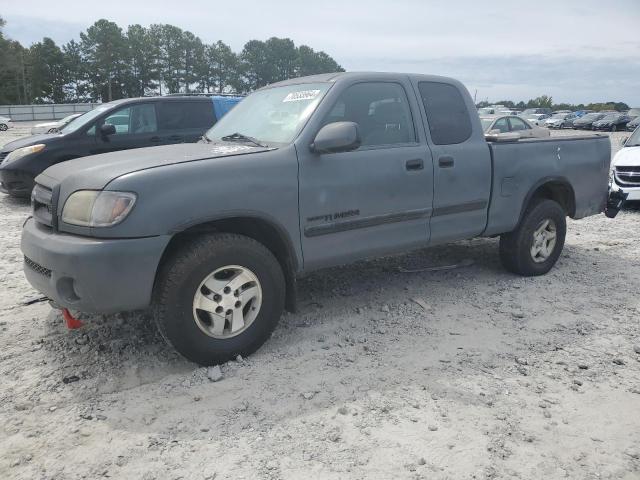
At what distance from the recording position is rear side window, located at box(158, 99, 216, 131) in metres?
8.68

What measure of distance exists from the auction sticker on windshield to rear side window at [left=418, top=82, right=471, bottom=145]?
99 centimetres

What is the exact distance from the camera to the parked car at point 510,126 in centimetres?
1481

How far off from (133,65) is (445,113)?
88932mm

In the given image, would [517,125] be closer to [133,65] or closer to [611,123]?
[611,123]

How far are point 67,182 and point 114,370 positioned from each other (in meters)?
1.21

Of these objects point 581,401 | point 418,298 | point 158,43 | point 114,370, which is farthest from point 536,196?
point 158,43

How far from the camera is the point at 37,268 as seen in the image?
3.29 meters

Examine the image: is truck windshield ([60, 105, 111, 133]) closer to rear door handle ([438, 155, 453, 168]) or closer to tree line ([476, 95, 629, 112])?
rear door handle ([438, 155, 453, 168])

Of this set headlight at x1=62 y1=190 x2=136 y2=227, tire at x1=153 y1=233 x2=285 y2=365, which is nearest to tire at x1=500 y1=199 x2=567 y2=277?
tire at x1=153 y1=233 x2=285 y2=365

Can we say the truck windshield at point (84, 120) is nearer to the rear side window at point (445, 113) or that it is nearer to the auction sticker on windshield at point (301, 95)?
the auction sticker on windshield at point (301, 95)

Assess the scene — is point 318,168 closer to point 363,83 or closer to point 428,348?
point 363,83

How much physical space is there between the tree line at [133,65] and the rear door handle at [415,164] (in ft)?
202

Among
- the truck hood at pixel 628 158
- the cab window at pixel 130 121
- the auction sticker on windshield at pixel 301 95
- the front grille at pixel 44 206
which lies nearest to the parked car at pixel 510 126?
the truck hood at pixel 628 158

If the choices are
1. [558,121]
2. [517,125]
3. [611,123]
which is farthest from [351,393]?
[558,121]
